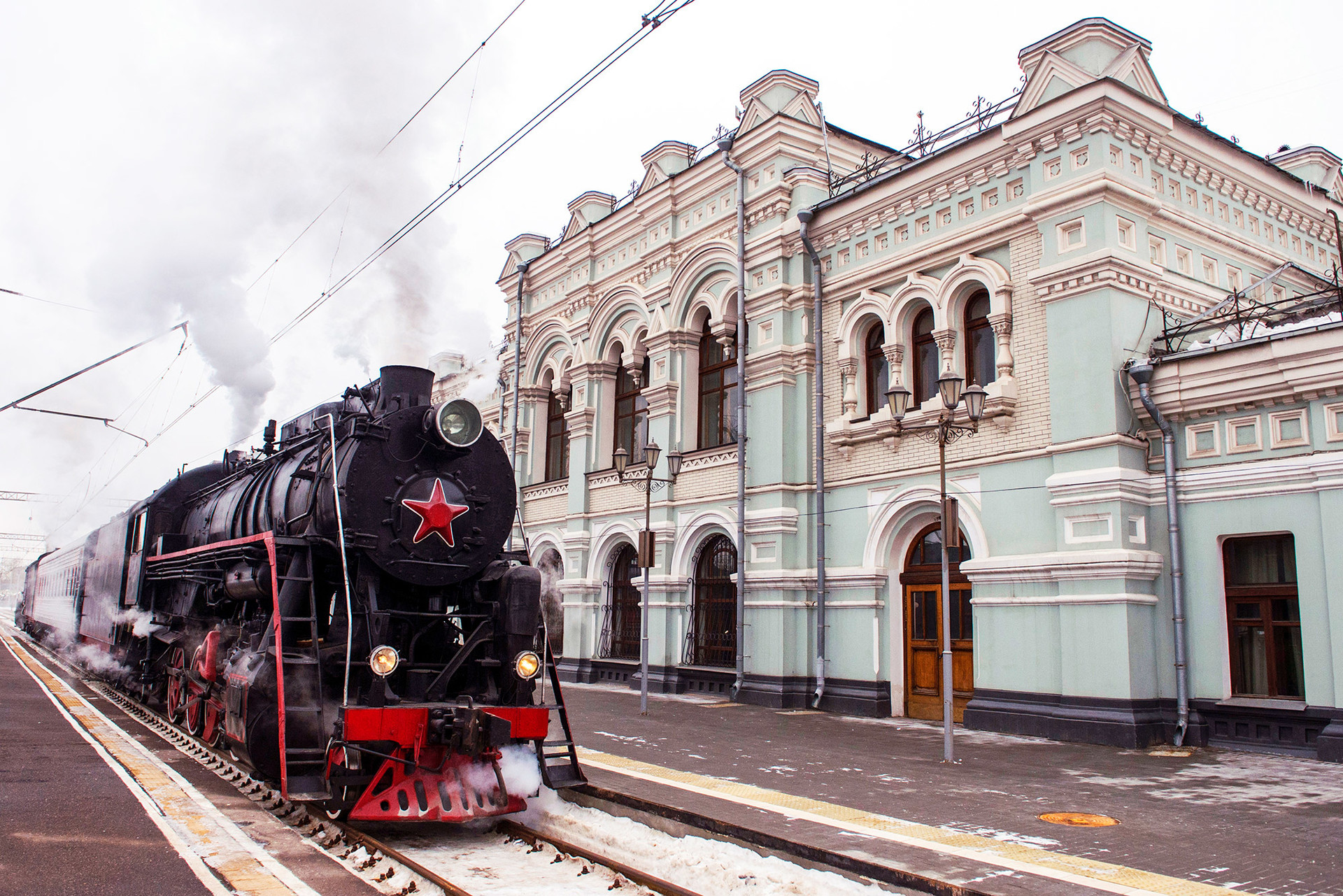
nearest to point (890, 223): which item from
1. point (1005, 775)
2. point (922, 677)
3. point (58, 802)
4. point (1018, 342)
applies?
point (1018, 342)

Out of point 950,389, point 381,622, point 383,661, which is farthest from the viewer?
point 950,389

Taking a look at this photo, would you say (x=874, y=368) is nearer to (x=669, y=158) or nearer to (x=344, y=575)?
(x=669, y=158)

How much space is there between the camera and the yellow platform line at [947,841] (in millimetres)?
5008

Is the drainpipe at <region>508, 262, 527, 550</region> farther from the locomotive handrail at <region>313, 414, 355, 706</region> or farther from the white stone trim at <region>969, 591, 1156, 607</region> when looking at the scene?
the locomotive handrail at <region>313, 414, 355, 706</region>

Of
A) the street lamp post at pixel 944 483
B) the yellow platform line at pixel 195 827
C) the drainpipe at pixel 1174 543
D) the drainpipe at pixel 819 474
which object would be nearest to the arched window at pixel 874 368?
the drainpipe at pixel 819 474

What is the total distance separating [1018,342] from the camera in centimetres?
1161

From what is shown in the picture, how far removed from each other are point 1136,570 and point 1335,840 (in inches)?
173

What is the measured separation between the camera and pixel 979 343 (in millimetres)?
12406

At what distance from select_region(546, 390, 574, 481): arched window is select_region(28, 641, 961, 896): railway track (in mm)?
12248

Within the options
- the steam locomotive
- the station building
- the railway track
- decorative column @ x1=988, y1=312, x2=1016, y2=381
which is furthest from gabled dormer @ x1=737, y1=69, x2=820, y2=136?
the railway track

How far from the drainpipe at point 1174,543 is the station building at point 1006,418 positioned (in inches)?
4.5

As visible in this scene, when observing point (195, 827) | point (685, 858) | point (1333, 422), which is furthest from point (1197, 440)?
point (195, 827)

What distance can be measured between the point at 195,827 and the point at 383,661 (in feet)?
5.02

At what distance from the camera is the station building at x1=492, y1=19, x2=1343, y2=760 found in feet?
32.5
